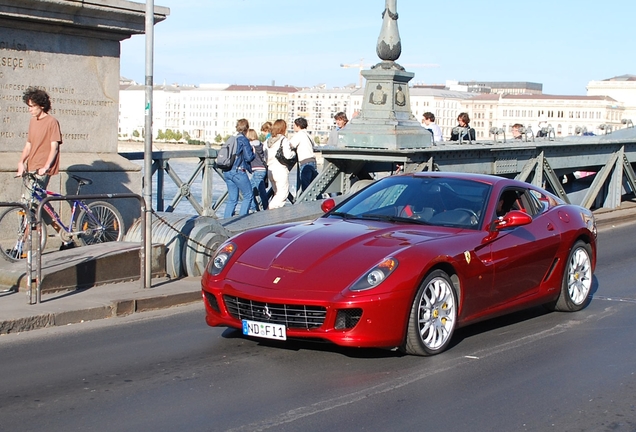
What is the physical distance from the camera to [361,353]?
306 inches

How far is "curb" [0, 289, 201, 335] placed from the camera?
8555 millimetres

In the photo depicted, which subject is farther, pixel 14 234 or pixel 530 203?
pixel 14 234

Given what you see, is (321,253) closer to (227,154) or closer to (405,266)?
(405,266)

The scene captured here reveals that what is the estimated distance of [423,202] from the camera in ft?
28.9

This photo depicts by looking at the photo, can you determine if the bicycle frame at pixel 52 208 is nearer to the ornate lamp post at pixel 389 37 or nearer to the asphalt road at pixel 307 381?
the asphalt road at pixel 307 381

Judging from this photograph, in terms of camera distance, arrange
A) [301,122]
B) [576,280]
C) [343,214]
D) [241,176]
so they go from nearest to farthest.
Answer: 1. [343,214]
2. [576,280]
3. [241,176]
4. [301,122]

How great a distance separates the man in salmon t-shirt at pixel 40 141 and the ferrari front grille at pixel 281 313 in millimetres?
4479

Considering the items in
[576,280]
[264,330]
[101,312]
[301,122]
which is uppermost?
[301,122]

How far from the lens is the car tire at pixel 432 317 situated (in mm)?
7492

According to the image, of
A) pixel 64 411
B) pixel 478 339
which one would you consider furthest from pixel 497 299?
pixel 64 411

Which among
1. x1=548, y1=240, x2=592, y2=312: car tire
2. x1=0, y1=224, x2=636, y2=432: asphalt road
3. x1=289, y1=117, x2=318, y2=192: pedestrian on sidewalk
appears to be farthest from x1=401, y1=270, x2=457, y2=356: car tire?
x1=289, y1=117, x2=318, y2=192: pedestrian on sidewalk

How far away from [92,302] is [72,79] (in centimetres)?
423

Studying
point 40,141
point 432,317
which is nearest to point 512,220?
point 432,317

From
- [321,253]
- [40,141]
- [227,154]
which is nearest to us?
[321,253]
